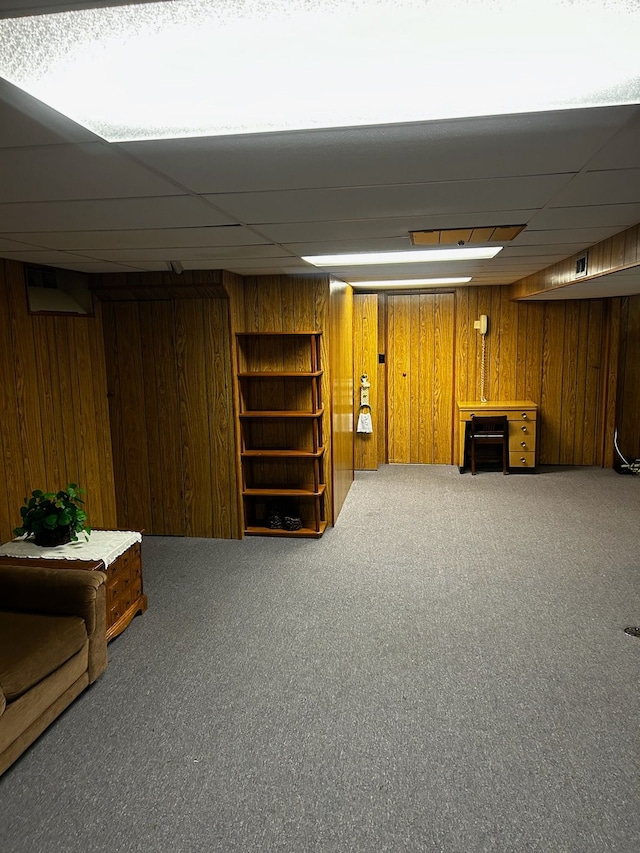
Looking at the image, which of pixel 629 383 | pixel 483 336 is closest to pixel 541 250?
pixel 483 336

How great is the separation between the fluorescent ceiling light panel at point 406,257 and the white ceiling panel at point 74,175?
5.68 feet

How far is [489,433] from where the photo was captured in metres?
6.12

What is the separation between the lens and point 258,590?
3480 mm

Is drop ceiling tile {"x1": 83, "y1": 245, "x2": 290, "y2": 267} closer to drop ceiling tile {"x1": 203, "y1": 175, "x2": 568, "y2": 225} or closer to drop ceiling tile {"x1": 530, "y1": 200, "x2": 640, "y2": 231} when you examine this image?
drop ceiling tile {"x1": 203, "y1": 175, "x2": 568, "y2": 225}

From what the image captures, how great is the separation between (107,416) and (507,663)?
304cm

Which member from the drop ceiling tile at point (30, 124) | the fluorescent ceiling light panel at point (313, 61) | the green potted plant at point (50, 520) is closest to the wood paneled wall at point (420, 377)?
the green potted plant at point (50, 520)

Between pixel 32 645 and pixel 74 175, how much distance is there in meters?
1.67

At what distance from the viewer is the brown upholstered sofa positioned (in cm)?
205

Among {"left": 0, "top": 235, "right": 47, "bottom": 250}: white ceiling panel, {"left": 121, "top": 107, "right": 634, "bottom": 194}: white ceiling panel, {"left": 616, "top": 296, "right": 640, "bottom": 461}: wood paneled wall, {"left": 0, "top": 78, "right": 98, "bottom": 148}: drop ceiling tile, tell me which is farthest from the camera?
{"left": 616, "top": 296, "right": 640, "bottom": 461}: wood paneled wall

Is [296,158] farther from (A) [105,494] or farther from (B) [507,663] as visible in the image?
(A) [105,494]

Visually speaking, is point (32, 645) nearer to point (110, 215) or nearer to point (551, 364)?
point (110, 215)

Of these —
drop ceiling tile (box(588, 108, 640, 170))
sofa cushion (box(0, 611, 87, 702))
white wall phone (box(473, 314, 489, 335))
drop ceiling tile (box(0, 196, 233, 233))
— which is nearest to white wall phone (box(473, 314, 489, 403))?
white wall phone (box(473, 314, 489, 335))

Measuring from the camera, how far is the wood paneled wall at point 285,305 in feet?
13.9

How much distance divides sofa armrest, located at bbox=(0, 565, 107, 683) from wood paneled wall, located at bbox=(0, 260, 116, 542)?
607mm
